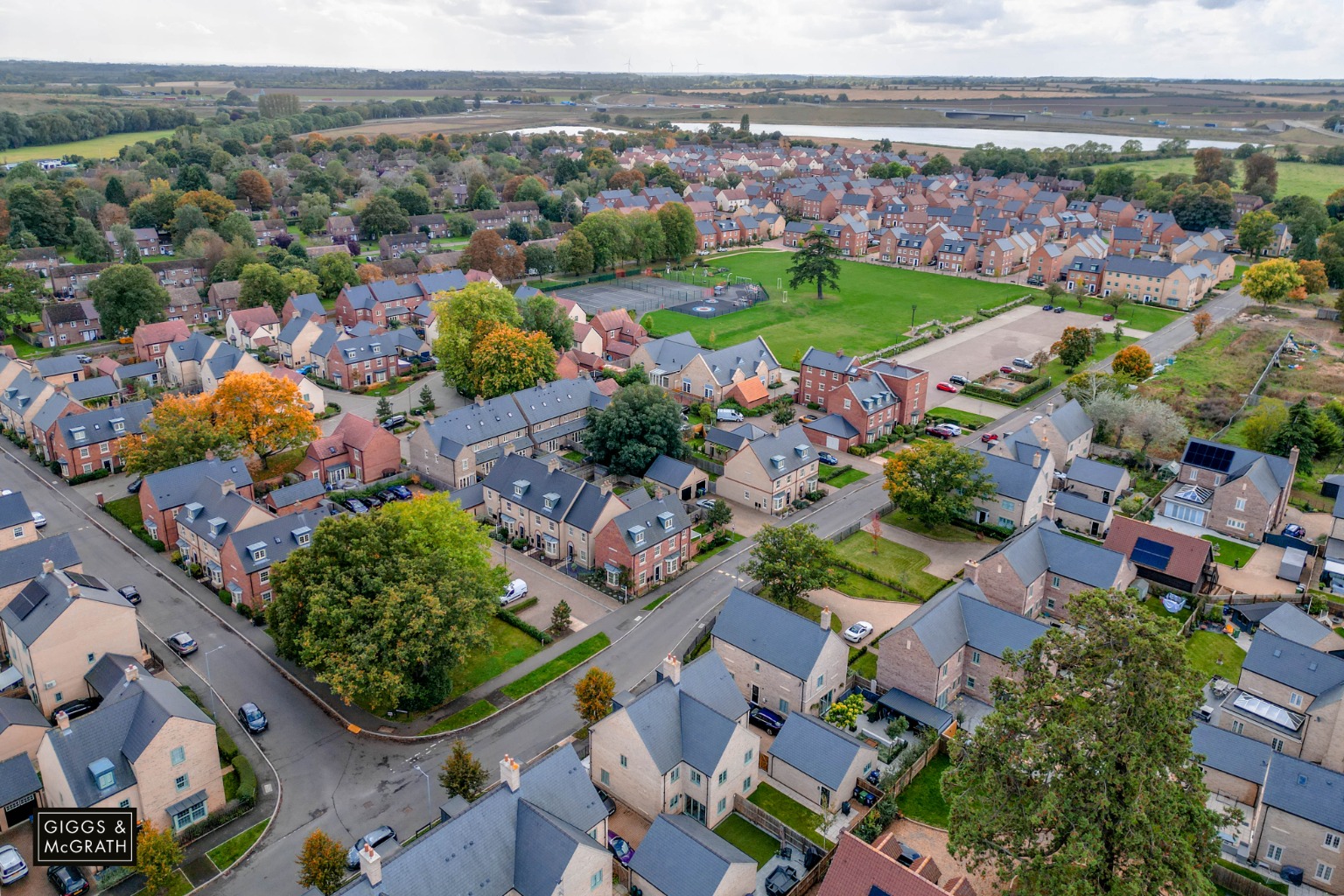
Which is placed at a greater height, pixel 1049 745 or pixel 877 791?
pixel 1049 745

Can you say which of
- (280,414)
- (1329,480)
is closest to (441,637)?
(280,414)

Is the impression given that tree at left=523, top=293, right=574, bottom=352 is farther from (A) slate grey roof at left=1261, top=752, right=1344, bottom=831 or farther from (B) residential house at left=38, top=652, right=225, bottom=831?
(A) slate grey roof at left=1261, top=752, right=1344, bottom=831

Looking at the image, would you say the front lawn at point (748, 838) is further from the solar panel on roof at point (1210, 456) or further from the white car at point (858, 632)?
the solar panel on roof at point (1210, 456)

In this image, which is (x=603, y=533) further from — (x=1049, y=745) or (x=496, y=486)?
(x=1049, y=745)

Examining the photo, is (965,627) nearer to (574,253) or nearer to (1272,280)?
(574,253)

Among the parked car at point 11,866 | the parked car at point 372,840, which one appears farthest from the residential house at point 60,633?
the parked car at point 372,840

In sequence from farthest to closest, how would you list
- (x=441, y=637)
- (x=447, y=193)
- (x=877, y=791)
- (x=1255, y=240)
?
(x=447, y=193) < (x=1255, y=240) < (x=441, y=637) < (x=877, y=791)
